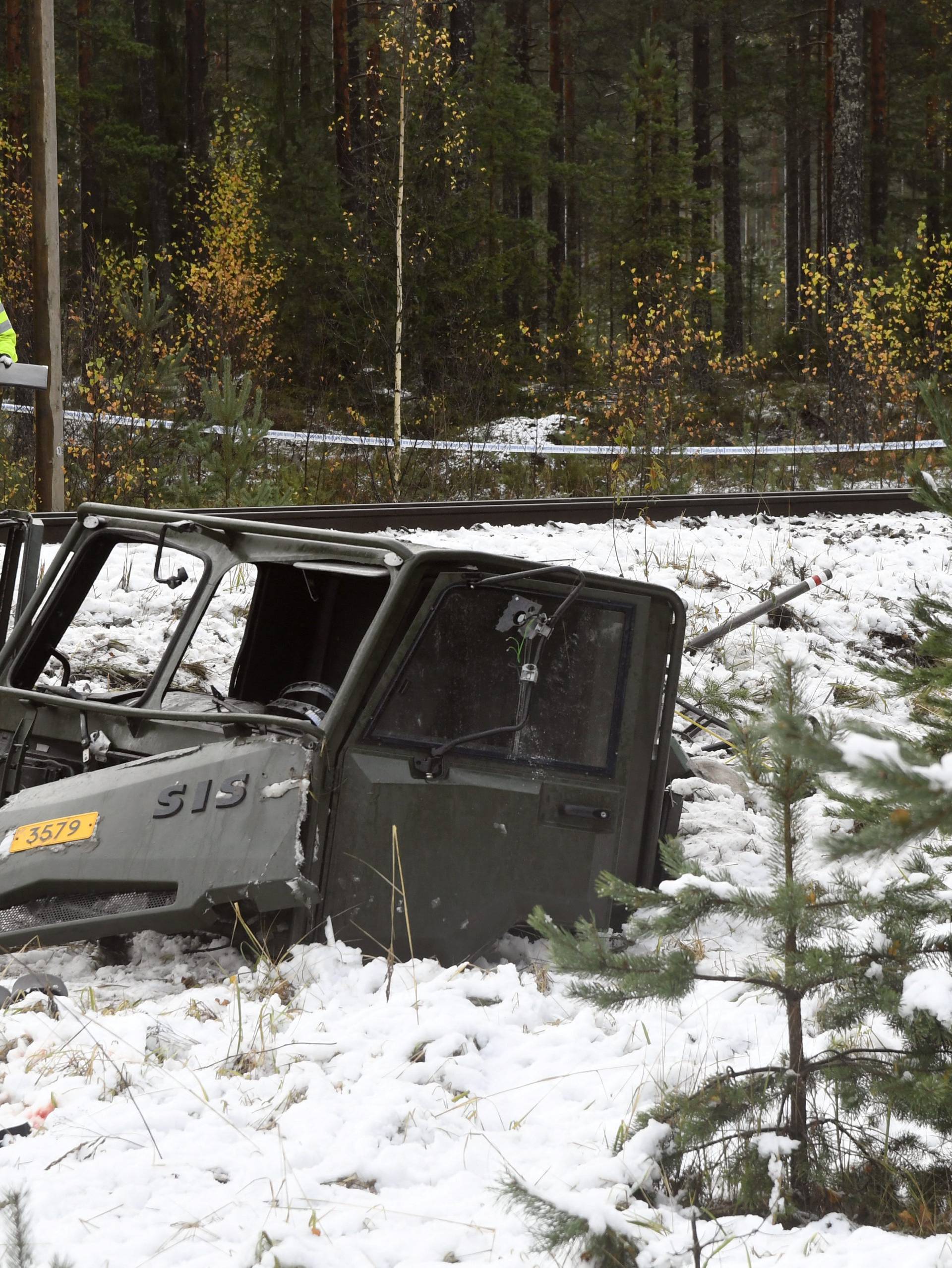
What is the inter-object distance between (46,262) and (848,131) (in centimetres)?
1756

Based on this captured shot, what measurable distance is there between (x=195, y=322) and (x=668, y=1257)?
882 inches

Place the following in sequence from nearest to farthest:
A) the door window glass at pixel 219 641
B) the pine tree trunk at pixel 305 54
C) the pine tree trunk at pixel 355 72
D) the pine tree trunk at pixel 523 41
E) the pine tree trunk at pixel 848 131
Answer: the door window glass at pixel 219 641
the pine tree trunk at pixel 355 72
the pine tree trunk at pixel 848 131
the pine tree trunk at pixel 305 54
the pine tree trunk at pixel 523 41

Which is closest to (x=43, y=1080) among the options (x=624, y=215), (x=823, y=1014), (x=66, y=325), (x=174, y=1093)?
(x=174, y=1093)

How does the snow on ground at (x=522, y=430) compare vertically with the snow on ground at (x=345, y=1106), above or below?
above

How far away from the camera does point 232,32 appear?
111 ft

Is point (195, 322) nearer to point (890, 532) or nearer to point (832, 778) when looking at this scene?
point (890, 532)

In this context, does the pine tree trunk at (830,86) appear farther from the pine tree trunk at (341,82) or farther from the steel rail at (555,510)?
the steel rail at (555,510)

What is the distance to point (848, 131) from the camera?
2391 centimetres

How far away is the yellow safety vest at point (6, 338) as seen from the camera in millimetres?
9273

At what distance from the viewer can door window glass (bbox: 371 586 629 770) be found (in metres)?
4.32

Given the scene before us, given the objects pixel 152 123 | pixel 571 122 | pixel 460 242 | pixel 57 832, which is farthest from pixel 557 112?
pixel 57 832

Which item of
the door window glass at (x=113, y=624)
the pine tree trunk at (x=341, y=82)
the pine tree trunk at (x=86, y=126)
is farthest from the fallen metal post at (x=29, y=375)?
the pine tree trunk at (x=86, y=126)

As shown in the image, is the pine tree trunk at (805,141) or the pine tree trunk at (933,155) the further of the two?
the pine tree trunk at (805,141)

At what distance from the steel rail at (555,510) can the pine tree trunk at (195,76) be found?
69.2 ft
